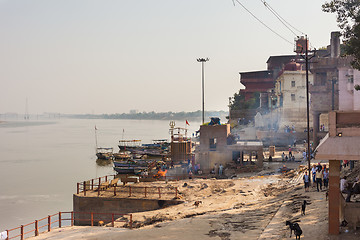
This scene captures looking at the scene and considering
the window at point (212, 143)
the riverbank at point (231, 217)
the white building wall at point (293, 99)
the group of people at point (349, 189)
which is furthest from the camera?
the white building wall at point (293, 99)

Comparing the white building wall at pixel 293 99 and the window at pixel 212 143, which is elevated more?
the white building wall at pixel 293 99

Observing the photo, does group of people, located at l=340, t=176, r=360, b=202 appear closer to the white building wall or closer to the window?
the window

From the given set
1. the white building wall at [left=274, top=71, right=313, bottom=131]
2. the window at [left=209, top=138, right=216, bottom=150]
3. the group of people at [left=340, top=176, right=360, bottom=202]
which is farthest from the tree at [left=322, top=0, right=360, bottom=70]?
the white building wall at [left=274, top=71, right=313, bottom=131]

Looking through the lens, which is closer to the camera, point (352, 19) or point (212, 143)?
point (352, 19)

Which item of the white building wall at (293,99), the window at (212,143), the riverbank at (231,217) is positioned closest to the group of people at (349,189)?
the riverbank at (231,217)

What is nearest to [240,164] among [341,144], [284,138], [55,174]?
[284,138]

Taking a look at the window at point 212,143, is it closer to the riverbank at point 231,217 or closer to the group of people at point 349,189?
the riverbank at point 231,217

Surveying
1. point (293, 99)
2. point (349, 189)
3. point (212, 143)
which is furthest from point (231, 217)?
point (293, 99)

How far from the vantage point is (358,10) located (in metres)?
17.9

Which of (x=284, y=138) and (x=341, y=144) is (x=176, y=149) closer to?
(x=284, y=138)

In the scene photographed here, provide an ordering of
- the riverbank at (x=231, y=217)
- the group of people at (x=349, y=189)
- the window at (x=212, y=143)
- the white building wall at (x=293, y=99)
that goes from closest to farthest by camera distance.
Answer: the group of people at (x=349, y=189) < the riverbank at (x=231, y=217) < the window at (x=212, y=143) < the white building wall at (x=293, y=99)

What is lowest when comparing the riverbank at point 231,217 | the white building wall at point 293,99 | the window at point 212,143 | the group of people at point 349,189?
the riverbank at point 231,217

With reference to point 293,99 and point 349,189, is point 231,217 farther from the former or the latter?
point 293,99

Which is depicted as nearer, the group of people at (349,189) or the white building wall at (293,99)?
the group of people at (349,189)
